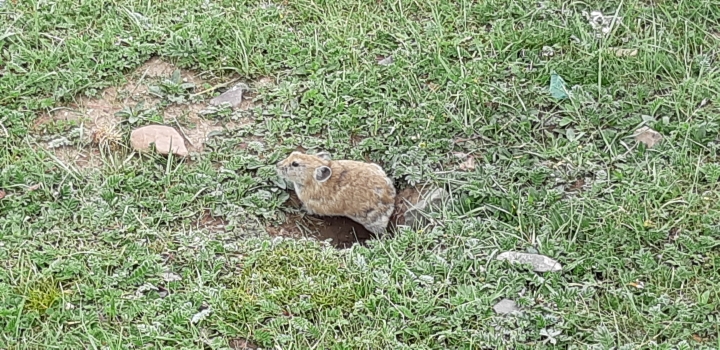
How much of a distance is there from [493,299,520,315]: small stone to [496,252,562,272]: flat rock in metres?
0.25

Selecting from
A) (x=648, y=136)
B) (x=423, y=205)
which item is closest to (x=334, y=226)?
(x=423, y=205)

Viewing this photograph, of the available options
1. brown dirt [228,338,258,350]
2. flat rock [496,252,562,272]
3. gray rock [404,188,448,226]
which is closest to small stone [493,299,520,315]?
flat rock [496,252,562,272]

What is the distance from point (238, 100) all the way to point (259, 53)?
1.57 feet

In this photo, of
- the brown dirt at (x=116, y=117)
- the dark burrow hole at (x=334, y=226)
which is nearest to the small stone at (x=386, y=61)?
the brown dirt at (x=116, y=117)

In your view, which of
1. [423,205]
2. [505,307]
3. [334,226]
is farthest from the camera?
[334,226]

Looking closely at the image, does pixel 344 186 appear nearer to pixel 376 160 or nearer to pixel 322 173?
pixel 322 173

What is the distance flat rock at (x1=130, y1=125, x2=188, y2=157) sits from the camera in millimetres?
5418

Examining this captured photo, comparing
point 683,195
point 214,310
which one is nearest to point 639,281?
point 683,195

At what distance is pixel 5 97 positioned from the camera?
570 cm

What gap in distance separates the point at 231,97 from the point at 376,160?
1087 mm

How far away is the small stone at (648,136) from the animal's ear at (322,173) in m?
1.82

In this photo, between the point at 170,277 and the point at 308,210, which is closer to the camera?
the point at 170,277

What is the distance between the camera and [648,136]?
5324 millimetres

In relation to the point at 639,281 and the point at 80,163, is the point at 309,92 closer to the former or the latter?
the point at 80,163
